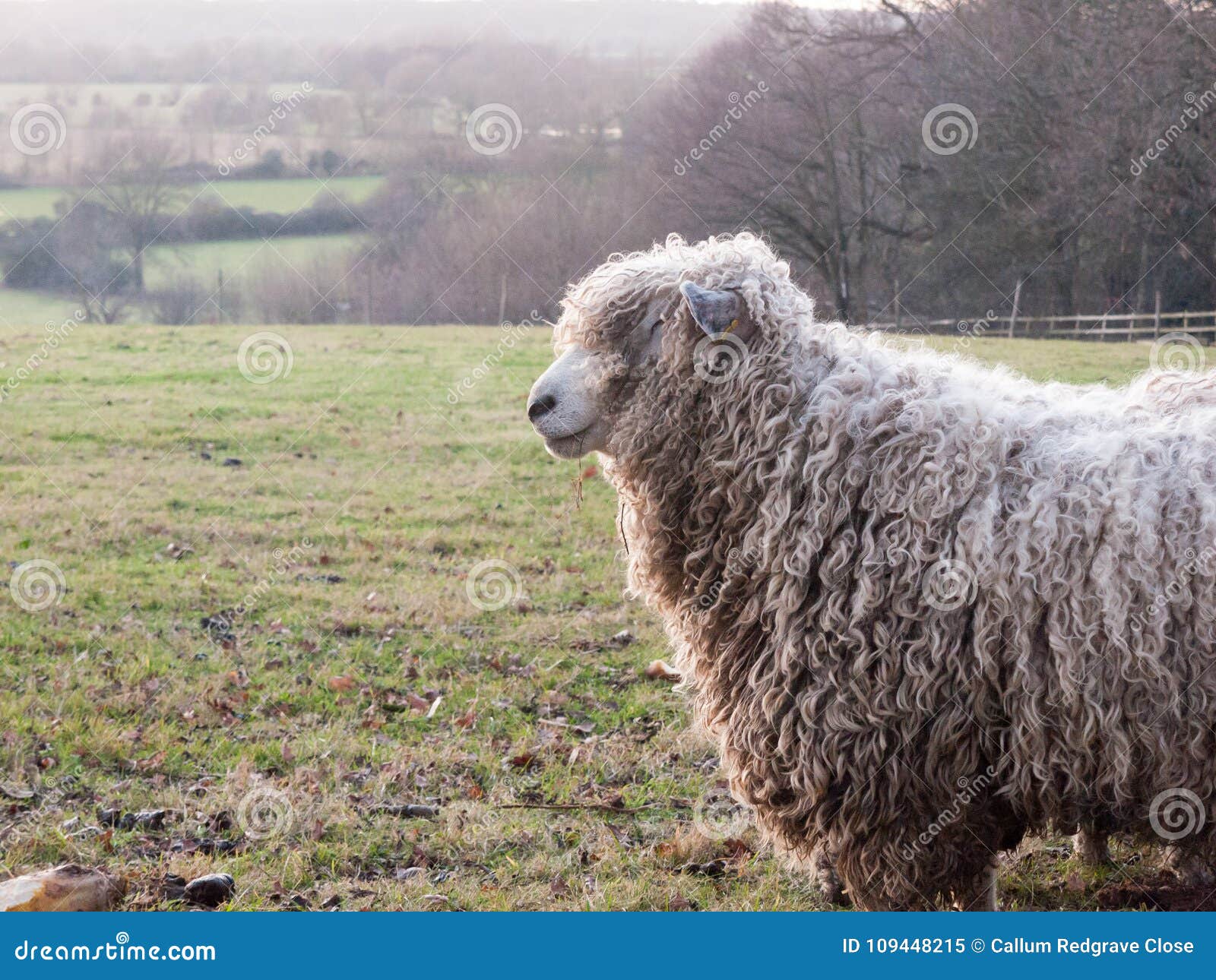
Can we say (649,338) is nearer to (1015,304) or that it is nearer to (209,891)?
(209,891)

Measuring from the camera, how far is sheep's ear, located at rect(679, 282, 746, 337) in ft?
12.4

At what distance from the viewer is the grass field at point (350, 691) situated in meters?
4.24

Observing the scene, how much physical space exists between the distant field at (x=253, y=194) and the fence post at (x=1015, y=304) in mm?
16286

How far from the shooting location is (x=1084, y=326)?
27.2 metres

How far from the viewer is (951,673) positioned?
3447 mm

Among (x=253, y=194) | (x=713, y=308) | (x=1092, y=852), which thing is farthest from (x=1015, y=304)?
(x=713, y=308)

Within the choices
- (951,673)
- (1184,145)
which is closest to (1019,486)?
(951,673)

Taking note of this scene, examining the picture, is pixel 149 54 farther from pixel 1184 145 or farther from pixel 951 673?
pixel 951 673

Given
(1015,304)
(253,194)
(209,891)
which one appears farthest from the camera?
(1015,304)

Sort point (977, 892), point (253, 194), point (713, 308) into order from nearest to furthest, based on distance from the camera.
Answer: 1. point (977, 892)
2. point (713, 308)
3. point (253, 194)

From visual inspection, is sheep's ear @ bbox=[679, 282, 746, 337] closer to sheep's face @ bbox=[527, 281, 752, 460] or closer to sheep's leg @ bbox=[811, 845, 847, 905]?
sheep's face @ bbox=[527, 281, 752, 460]

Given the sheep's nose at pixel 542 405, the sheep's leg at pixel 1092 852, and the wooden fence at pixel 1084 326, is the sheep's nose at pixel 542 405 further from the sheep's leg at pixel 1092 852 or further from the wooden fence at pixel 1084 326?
the wooden fence at pixel 1084 326

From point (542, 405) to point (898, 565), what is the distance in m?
1.42

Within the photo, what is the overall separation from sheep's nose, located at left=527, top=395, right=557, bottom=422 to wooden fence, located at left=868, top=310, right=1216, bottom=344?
21417mm
